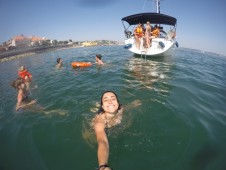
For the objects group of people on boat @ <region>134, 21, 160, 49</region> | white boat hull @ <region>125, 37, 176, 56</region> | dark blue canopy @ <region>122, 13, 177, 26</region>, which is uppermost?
dark blue canopy @ <region>122, 13, 177, 26</region>

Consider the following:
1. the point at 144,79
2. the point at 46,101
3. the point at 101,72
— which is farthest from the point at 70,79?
the point at 144,79

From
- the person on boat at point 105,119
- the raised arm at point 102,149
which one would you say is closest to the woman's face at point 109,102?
the person on boat at point 105,119

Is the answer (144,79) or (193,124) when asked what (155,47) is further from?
(193,124)

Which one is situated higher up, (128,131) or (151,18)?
(151,18)

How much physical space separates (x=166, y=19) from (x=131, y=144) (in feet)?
50.8

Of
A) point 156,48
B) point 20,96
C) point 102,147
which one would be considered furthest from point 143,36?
point 102,147

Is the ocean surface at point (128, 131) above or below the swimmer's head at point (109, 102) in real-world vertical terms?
below

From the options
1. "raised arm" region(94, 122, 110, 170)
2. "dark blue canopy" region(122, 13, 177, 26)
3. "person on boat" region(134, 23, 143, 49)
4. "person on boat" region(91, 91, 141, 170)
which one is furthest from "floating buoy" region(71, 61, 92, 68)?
"raised arm" region(94, 122, 110, 170)

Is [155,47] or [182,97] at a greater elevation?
[155,47]

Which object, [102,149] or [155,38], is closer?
[102,149]

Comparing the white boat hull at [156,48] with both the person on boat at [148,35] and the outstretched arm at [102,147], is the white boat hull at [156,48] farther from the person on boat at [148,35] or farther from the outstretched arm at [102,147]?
the outstretched arm at [102,147]

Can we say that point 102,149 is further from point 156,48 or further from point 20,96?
point 156,48

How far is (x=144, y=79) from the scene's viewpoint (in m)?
9.99

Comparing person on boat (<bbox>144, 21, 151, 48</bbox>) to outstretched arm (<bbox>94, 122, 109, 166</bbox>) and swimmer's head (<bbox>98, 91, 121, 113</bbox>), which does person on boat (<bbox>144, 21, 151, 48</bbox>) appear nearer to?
swimmer's head (<bbox>98, 91, 121, 113</bbox>)
